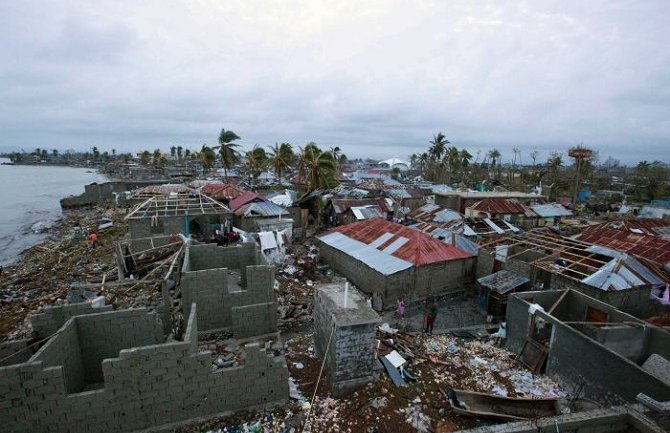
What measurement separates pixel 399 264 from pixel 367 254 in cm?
241

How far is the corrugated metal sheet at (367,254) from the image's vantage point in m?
16.7

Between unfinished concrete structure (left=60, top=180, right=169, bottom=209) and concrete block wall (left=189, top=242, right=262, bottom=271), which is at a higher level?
concrete block wall (left=189, top=242, right=262, bottom=271)

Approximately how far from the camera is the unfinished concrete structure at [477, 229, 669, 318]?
1420 centimetres

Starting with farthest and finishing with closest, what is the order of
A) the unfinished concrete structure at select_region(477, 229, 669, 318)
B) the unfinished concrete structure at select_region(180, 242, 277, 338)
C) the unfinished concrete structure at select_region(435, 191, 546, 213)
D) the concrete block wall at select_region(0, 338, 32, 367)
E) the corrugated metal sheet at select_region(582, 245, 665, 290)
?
1. the unfinished concrete structure at select_region(435, 191, 546, 213)
2. the unfinished concrete structure at select_region(477, 229, 669, 318)
3. the corrugated metal sheet at select_region(582, 245, 665, 290)
4. the unfinished concrete structure at select_region(180, 242, 277, 338)
5. the concrete block wall at select_region(0, 338, 32, 367)

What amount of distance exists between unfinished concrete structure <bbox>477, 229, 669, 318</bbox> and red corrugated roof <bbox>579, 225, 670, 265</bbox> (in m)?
2.23

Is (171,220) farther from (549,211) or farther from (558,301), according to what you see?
(549,211)

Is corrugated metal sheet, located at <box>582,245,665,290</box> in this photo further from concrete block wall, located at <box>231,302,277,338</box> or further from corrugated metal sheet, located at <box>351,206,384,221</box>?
corrugated metal sheet, located at <box>351,206,384,221</box>

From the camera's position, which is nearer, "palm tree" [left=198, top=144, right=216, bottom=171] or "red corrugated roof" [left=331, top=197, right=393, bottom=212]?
"red corrugated roof" [left=331, top=197, right=393, bottom=212]

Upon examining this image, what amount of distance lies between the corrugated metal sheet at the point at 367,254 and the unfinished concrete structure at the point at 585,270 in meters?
5.07

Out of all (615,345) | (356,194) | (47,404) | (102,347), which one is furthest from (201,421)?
(356,194)

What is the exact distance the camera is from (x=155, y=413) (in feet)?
25.5

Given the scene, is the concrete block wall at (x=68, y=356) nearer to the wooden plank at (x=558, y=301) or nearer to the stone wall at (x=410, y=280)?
the stone wall at (x=410, y=280)

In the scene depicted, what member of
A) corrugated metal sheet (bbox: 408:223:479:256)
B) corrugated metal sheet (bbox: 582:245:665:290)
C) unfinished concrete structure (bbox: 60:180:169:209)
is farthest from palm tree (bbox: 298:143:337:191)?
unfinished concrete structure (bbox: 60:180:169:209)

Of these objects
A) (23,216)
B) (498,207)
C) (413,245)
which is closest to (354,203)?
(498,207)
